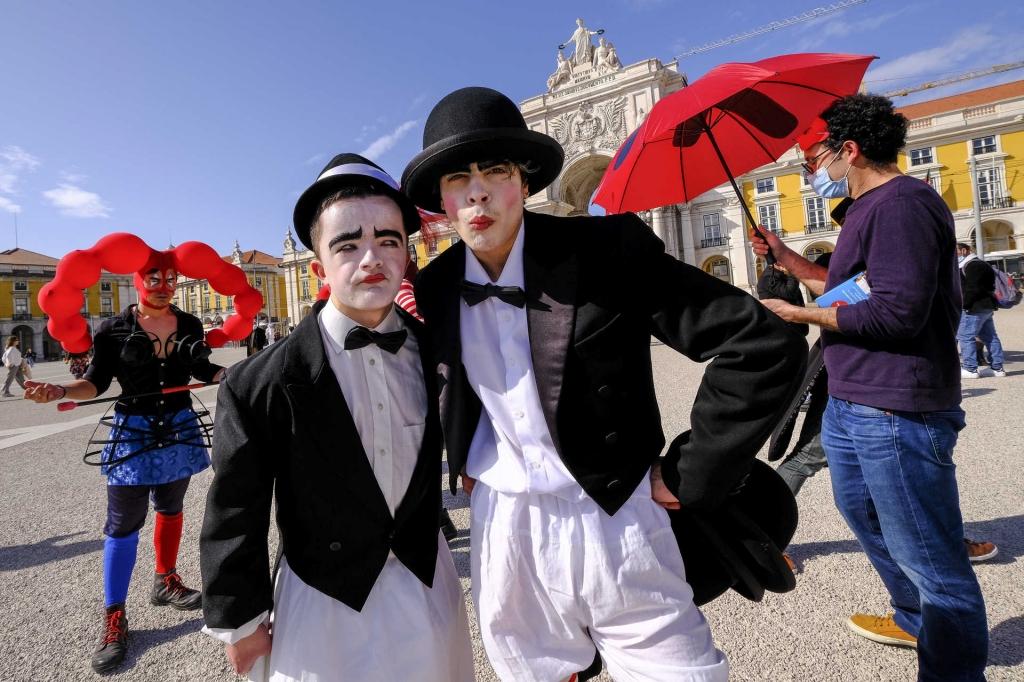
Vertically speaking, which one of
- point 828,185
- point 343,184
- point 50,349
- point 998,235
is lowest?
point 343,184

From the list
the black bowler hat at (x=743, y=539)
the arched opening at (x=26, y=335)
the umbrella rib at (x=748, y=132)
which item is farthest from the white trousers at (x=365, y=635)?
the arched opening at (x=26, y=335)

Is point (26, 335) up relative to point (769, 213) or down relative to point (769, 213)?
down

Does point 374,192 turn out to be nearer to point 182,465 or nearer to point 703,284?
point 703,284

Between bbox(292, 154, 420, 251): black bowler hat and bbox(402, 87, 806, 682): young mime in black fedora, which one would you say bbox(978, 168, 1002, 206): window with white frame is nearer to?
bbox(402, 87, 806, 682): young mime in black fedora

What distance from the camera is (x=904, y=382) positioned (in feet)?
5.07

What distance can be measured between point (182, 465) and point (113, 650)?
84 cm

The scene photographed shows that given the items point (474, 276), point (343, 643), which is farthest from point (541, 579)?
point (474, 276)

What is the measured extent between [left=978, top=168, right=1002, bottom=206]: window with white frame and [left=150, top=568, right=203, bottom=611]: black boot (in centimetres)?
4113

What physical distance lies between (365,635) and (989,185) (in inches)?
1638

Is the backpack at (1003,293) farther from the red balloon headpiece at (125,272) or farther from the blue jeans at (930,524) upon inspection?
the red balloon headpiece at (125,272)

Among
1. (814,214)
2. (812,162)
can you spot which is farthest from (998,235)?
(812,162)

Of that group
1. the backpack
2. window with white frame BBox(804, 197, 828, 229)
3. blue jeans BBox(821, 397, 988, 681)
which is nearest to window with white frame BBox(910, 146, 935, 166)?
window with white frame BBox(804, 197, 828, 229)

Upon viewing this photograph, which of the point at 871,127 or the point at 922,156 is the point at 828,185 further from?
the point at 922,156

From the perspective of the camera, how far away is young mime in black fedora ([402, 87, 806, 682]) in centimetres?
111
